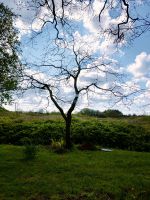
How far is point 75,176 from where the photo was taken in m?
15.7

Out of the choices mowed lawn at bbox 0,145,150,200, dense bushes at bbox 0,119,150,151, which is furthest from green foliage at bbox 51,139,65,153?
dense bushes at bbox 0,119,150,151

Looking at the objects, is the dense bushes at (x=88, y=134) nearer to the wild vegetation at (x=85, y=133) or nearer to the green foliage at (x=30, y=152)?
Answer: the wild vegetation at (x=85, y=133)

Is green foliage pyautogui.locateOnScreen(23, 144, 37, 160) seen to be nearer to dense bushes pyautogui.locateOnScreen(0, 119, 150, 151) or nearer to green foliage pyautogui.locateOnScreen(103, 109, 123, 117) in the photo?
dense bushes pyautogui.locateOnScreen(0, 119, 150, 151)

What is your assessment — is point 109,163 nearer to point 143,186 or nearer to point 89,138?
point 143,186

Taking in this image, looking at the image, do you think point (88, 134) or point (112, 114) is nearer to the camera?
point (88, 134)

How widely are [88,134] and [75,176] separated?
11.6 m

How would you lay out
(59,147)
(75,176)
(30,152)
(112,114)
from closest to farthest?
(75,176) → (30,152) → (59,147) → (112,114)

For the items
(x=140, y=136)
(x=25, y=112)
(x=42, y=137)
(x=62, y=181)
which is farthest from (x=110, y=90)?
(x=25, y=112)

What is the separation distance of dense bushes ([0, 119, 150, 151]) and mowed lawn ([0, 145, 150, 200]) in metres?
4.12

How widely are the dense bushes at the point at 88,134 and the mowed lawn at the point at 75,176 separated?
4124mm

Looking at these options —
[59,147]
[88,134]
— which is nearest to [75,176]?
[59,147]

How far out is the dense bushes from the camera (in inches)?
1040

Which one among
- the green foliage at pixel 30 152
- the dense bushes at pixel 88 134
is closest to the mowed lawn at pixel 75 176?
the green foliage at pixel 30 152

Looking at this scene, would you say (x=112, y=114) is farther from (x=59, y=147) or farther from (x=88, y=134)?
(x=59, y=147)
